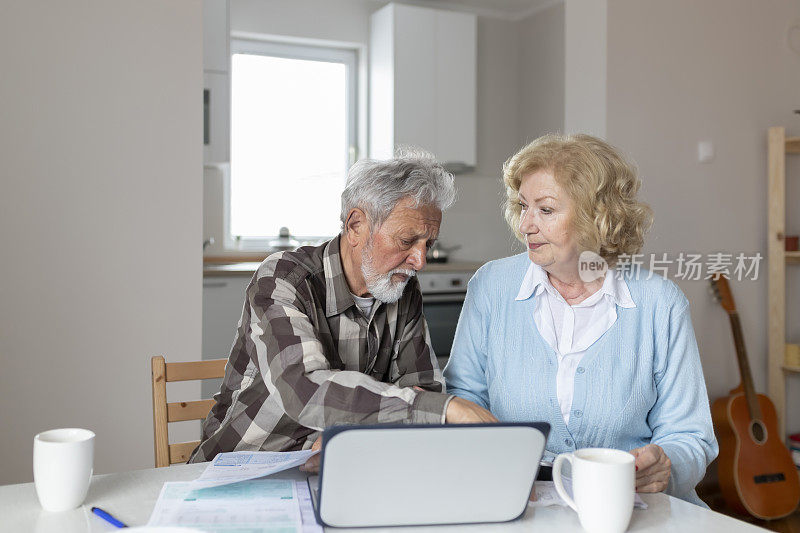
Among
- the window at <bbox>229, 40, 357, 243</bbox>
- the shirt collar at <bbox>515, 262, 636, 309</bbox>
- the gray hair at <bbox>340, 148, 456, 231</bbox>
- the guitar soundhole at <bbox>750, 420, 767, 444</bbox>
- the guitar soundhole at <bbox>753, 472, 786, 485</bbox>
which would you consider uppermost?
the window at <bbox>229, 40, 357, 243</bbox>

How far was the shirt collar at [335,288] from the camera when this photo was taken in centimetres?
145

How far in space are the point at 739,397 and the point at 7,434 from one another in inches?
106

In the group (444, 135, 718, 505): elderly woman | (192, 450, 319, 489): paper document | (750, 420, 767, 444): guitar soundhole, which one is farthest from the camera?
(750, 420, 767, 444): guitar soundhole

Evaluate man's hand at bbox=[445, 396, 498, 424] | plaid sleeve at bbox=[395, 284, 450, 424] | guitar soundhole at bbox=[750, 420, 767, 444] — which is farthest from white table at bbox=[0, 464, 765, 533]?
guitar soundhole at bbox=[750, 420, 767, 444]

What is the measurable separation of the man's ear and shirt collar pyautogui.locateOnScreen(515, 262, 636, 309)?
1.20ft

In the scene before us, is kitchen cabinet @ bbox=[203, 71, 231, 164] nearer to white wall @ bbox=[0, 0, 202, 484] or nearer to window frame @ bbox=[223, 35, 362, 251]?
window frame @ bbox=[223, 35, 362, 251]

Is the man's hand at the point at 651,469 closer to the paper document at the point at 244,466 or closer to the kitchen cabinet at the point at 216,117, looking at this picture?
the paper document at the point at 244,466

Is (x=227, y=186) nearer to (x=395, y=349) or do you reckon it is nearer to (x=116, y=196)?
(x=116, y=196)

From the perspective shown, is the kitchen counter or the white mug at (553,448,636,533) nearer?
the white mug at (553,448,636,533)

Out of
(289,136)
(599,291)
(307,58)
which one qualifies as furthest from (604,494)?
(307,58)

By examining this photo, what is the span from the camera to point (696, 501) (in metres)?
1.42

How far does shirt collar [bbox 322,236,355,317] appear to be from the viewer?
145cm

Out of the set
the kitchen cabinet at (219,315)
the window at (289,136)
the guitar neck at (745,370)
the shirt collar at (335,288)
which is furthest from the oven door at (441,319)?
the shirt collar at (335,288)

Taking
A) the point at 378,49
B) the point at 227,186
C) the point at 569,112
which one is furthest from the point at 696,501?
the point at 378,49
